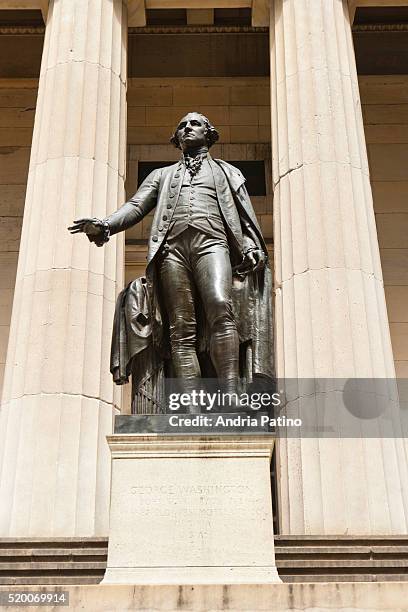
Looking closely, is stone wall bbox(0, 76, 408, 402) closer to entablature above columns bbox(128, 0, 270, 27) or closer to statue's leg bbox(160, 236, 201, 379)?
entablature above columns bbox(128, 0, 270, 27)

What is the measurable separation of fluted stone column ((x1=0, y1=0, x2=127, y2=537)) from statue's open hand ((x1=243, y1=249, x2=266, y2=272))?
4518 millimetres

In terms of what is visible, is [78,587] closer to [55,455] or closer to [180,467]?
[180,467]

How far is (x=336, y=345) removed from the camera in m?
12.5

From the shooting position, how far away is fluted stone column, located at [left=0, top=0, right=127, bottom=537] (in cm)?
1187

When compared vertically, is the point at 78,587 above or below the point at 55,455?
below

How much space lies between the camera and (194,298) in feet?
28.5

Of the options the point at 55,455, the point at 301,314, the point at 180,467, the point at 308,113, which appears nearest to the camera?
the point at 180,467

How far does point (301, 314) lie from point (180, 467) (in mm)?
5889

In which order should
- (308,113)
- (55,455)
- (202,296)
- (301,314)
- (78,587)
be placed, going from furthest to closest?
(308,113) → (301,314) → (55,455) → (202,296) → (78,587)

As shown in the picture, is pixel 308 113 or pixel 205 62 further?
pixel 205 62

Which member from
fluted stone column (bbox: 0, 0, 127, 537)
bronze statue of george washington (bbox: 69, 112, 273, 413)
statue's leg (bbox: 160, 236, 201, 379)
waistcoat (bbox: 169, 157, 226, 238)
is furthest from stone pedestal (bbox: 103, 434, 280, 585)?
fluted stone column (bbox: 0, 0, 127, 537)

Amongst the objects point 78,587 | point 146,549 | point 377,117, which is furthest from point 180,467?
point 377,117

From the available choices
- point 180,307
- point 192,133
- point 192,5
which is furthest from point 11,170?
point 180,307

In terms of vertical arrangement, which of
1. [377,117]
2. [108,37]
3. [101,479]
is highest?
[377,117]
